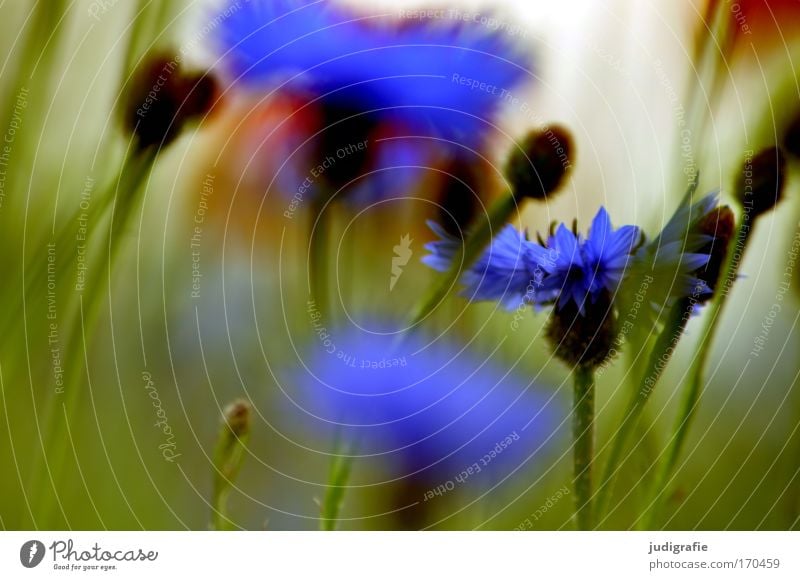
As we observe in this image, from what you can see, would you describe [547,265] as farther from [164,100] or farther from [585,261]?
[164,100]

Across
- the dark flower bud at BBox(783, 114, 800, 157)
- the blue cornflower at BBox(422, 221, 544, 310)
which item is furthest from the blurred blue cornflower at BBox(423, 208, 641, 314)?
the dark flower bud at BBox(783, 114, 800, 157)

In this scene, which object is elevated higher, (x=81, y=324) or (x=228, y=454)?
(x=81, y=324)

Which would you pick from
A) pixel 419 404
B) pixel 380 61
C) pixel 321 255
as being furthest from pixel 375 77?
pixel 419 404

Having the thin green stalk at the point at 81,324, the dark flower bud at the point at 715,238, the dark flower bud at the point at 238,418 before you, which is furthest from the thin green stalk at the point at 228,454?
the dark flower bud at the point at 715,238

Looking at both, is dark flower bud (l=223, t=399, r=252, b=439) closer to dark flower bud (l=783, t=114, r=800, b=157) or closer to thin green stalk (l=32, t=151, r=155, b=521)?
thin green stalk (l=32, t=151, r=155, b=521)

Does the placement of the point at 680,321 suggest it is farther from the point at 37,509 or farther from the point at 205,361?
the point at 37,509
